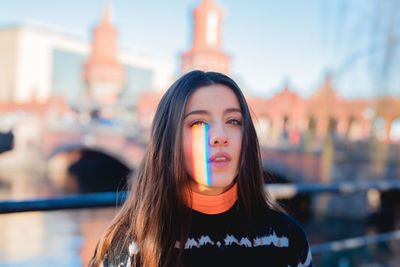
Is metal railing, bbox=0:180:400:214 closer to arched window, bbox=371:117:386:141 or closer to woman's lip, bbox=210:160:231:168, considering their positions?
woman's lip, bbox=210:160:231:168

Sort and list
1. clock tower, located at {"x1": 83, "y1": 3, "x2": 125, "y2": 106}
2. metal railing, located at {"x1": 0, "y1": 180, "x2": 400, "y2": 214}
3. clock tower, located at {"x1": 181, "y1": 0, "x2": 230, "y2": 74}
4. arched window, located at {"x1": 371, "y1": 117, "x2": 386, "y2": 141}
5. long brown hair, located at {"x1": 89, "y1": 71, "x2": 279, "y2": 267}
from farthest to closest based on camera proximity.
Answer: clock tower, located at {"x1": 83, "y1": 3, "x2": 125, "y2": 106} < clock tower, located at {"x1": 181, "y1": 0, "x2": 230, "y2": 74} < arched window, located at {"x1": 371, "y1": 117, "x2": 386, "y2": 141} < metal railing, located at {"x1": 0, "y1": 180, "x2": 400, "y2": 214} < long brown hair, located at {"x1": 89, "y1": 71, "x2": 279, "y2": 267}

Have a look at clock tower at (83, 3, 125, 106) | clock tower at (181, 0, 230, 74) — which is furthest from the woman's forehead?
clock tower at (83, 3, 125, 106)

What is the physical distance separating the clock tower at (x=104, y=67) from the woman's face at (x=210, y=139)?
37984 millimetres

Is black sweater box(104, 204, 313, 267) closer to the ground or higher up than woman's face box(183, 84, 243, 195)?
closer to the ground

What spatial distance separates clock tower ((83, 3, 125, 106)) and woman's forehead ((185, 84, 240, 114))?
37982 mm

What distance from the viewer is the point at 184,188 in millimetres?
1016

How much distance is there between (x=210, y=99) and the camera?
1.01 meters

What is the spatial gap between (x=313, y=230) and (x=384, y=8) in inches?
207

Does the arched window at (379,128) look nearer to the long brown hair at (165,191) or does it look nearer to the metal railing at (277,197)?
the metal railing at (277,197)

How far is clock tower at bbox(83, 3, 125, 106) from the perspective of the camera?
38.8 metres

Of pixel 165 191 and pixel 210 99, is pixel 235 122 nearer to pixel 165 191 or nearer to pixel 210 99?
pixel 210 99

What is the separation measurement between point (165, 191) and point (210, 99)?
255 millimetres

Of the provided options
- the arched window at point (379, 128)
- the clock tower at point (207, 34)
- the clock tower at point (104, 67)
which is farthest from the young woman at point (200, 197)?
the clock tower at point (104, 67)

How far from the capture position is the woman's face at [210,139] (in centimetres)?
99
